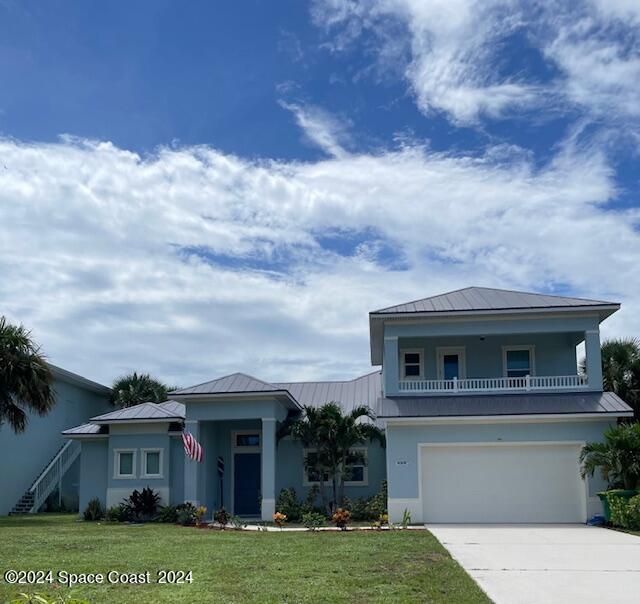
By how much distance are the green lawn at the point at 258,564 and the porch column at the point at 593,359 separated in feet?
29.0

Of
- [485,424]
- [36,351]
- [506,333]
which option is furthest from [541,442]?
[36,351]

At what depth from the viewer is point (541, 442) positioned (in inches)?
969

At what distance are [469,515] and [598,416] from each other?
15.8ft

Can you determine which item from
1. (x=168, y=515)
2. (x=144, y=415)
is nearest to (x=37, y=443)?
(x=144, y=415)

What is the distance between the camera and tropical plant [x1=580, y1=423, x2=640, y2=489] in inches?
875

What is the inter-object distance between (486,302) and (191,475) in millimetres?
11358

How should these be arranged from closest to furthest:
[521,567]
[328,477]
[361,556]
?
[521,567]
[361,556]
[328,477]

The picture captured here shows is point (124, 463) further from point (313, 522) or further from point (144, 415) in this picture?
point (313, 522)

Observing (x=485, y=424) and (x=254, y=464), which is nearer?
(x=485, y=424)

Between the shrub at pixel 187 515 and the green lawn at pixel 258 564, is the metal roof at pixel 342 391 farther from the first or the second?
the green lawn at pixel 258 564

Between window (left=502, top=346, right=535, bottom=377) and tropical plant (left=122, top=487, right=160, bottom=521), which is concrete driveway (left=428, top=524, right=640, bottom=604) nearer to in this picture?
window (left=502, top=346, right=535, bottom=377)

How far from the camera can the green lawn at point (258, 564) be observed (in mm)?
10734

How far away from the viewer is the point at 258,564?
13.8 metres

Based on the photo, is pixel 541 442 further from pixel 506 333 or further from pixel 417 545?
pixel 417 545
